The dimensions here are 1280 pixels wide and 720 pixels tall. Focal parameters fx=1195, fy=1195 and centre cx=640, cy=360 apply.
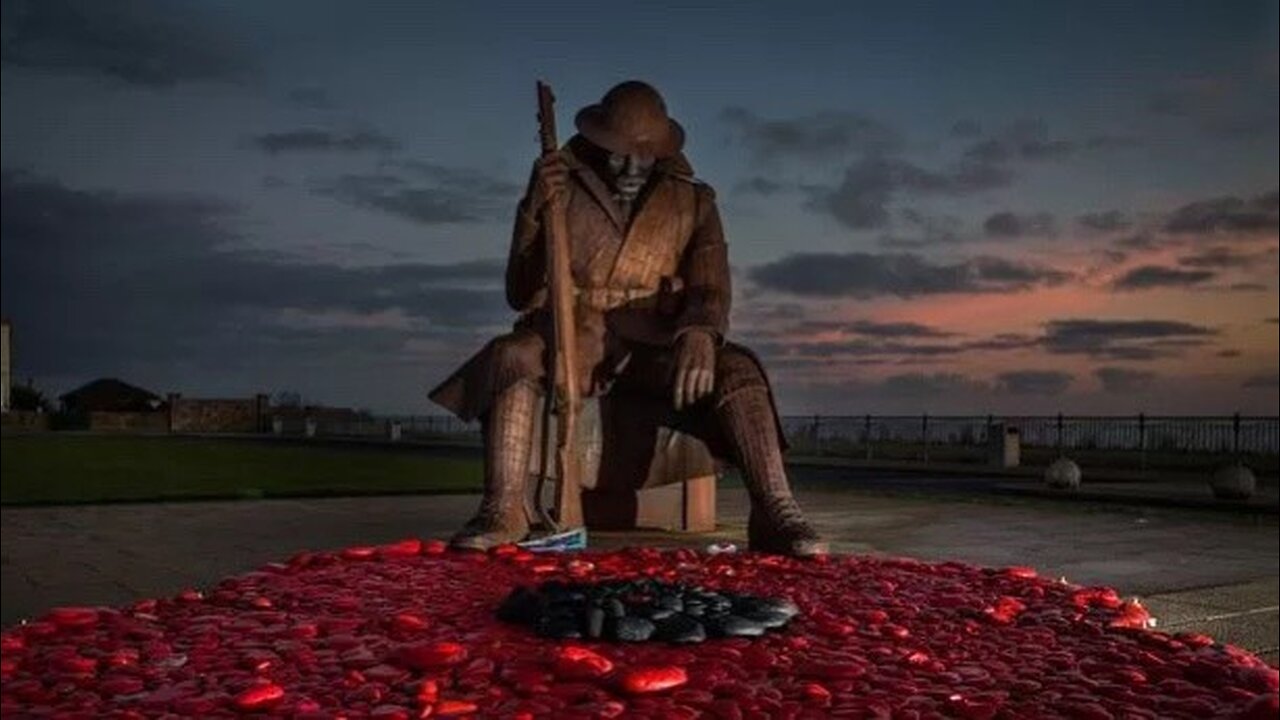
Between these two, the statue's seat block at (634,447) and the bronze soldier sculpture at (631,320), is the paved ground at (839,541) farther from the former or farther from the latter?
the bronze soldier sculpture at (631,320)

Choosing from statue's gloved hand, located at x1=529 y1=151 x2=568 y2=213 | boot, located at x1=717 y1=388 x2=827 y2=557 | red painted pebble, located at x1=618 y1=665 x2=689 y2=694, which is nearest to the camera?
Answer: red painted pebble, located at x1=618 y1=665 x2=689 y2=694

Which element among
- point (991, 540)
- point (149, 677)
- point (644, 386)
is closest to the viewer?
point (149, 677)

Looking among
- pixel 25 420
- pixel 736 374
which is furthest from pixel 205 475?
pixel 25 420

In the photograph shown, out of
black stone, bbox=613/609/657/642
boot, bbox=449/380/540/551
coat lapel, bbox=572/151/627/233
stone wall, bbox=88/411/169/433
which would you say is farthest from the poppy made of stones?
stone wall, bbox=88/411/169/433

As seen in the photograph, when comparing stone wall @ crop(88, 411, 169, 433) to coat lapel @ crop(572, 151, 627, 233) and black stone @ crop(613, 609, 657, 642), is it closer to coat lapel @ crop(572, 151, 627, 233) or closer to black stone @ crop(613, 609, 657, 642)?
coat lapel @ crop(572, 151, 627, 233)

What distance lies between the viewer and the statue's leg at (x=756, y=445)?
618 cm

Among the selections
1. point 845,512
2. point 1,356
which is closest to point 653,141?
point 845,512

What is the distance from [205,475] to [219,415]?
44.7m

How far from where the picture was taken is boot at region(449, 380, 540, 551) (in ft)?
20.1

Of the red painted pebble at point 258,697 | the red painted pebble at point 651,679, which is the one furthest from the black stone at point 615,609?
the red painted pebble at point 258,697

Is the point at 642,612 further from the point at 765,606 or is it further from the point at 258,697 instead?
the point at 258,697

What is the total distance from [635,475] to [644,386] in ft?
1.66

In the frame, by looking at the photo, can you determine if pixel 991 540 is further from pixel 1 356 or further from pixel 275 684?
pixel 1 356

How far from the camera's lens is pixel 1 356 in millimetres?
67312
